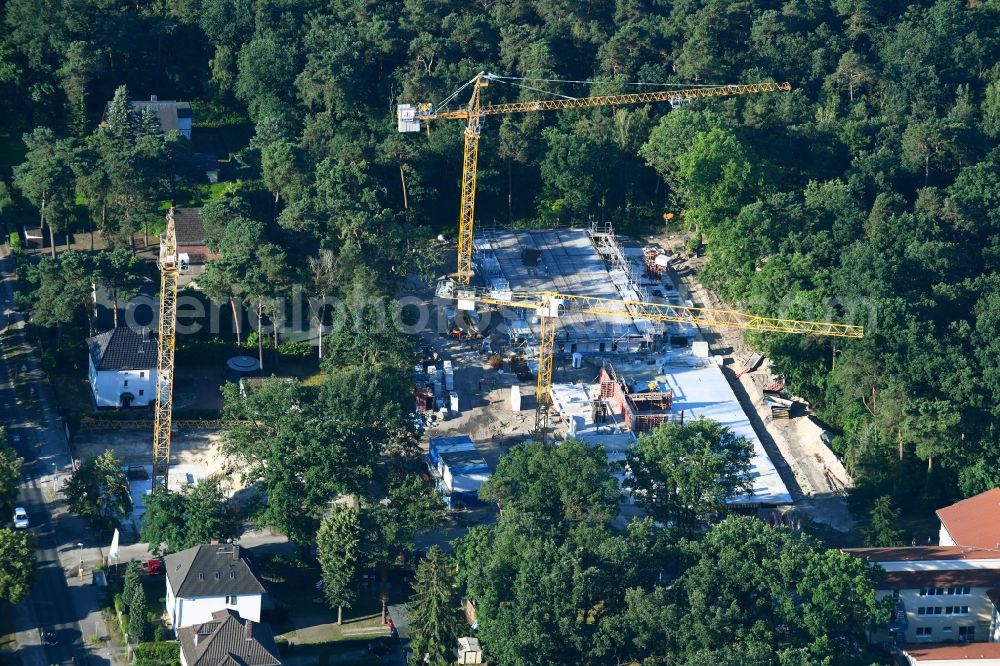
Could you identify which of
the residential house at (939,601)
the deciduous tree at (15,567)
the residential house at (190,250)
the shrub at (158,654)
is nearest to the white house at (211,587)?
the shrub at (158,654)

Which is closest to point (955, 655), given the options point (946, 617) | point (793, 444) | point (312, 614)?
point (946, 617)

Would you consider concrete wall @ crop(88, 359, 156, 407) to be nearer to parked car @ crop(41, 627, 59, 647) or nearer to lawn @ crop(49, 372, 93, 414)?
lawn @ crop(49, 372, 93, 414)

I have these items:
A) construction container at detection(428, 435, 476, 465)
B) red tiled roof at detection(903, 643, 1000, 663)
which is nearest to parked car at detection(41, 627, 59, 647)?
construction container at detection(428, 435, 476, 465)

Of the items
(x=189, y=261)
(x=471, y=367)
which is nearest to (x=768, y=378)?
(x=471, y=367)

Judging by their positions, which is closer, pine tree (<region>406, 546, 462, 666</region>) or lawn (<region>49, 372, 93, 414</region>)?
pine tree (<region>406, 546, 462, 666</region>)

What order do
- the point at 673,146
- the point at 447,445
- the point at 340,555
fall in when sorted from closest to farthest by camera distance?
the point at 340,555
the point at 447,445
the point at 673,146

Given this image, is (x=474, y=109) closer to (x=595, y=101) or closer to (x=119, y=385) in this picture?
(x=595, y=101)
